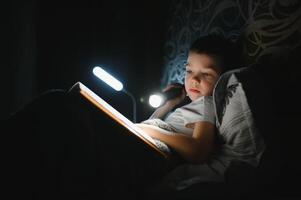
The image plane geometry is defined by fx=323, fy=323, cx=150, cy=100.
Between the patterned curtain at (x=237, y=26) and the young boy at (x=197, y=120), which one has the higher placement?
the patterned curtain at (x=237, y=26)

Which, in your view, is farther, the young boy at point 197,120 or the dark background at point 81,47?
the dark background at point 81,47

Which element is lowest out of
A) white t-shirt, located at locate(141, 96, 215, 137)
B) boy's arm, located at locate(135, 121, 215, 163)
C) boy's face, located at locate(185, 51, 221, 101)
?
boy's arm, located at locate(135, 121, 215, 163)

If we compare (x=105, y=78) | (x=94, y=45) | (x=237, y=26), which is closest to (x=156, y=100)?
(x=105, y=78)

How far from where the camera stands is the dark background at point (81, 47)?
2236 millimetres

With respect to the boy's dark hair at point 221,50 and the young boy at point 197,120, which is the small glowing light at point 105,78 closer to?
the young boy at point 197,120

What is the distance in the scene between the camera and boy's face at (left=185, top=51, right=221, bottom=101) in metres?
1.52

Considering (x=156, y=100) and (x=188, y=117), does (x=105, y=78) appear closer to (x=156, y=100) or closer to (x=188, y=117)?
(x=156, y=100)


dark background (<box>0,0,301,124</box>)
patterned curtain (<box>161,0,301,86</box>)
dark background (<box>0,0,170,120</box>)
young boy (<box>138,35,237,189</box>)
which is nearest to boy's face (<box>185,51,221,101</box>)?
young boy (<box>138,35,237,189</box>)

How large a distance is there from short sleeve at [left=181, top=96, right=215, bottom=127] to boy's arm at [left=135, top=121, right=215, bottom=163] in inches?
1.6

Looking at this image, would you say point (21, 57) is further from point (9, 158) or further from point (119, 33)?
point (9, 158)

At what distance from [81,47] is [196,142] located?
4.54ft

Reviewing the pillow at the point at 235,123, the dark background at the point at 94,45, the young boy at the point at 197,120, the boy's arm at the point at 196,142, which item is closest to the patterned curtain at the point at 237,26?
the dark background at the point at 94,45

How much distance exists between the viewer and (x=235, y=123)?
1152 mm

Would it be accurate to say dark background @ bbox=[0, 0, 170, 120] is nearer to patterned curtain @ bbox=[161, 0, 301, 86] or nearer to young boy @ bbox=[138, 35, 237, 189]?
patterned curtain @ bbox=[161, 0, 301, 86]
